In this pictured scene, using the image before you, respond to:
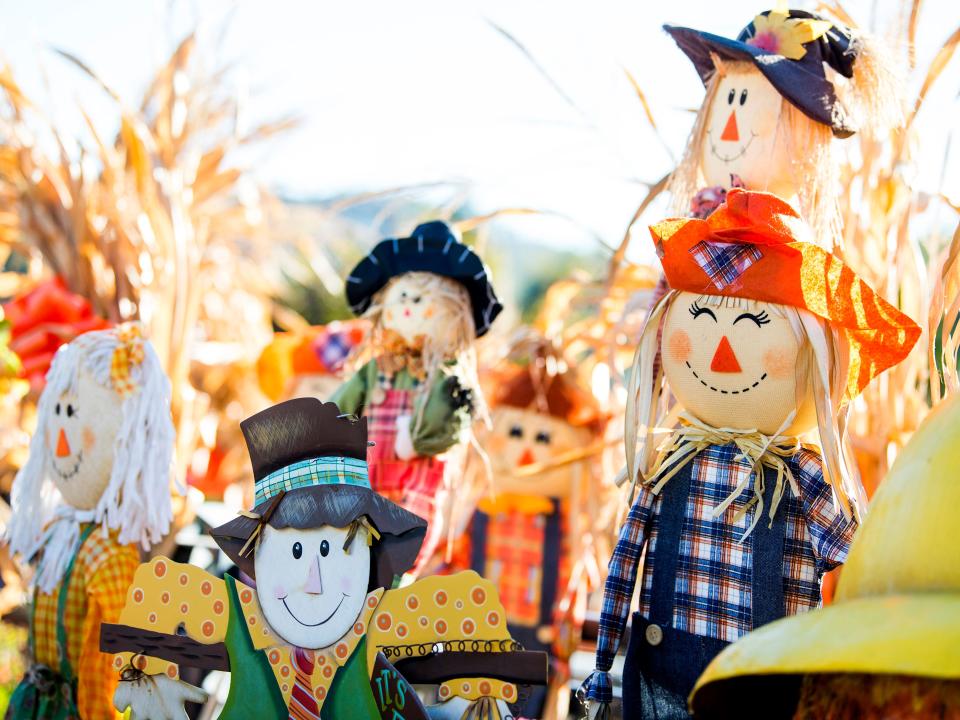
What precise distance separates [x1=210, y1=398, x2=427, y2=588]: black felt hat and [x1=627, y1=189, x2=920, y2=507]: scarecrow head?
545mm

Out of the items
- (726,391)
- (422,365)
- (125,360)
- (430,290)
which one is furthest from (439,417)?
(726,391)

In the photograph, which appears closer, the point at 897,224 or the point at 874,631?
the point at 874,631

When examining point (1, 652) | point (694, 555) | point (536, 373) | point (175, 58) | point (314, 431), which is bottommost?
point (1, 652)

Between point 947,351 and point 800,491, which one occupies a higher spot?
point 947,351

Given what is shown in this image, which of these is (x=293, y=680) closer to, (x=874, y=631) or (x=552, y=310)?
(x=874, y=631)

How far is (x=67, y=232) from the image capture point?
339 centimetres

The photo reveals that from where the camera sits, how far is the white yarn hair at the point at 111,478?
2.12m

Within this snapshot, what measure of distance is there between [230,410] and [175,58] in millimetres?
1603

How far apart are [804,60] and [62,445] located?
162 centimetres

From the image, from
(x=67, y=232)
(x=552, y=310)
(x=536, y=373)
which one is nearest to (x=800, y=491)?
(x=536, y=373)

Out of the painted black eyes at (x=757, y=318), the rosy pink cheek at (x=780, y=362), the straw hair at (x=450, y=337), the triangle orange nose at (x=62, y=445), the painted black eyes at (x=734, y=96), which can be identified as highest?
the painted black eyes at (x=734, y=96)

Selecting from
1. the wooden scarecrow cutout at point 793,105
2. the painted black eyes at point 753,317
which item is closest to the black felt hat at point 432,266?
the wooden scarecrow cutout at point 793,105

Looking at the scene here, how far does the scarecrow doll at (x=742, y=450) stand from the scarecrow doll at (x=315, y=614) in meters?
0.28

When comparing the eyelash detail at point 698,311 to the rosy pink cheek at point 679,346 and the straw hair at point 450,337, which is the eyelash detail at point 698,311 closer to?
the rosy pink cheek at point 679,346
